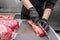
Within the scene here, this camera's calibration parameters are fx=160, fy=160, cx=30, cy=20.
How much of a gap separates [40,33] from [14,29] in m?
0.21

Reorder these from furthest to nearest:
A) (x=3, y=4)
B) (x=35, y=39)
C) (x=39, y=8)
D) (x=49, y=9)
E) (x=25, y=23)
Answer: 1. (x=3, y=4)
2. (x=39, y=8)
3. (x=49, y=9)
4. (x=25, y=23)
5. (x=35, y=39)

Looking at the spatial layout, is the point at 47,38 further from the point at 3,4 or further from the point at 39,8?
the point at 3,4

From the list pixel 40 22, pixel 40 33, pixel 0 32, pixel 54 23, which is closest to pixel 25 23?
pixel 40 22

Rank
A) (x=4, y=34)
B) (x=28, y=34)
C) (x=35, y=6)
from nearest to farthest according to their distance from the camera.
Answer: (x=4, y=34) < (x=28, y=34) < (x=35, y=6)

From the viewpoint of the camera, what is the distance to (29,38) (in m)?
1.15

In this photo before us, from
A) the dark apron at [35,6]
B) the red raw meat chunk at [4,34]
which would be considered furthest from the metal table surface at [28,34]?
the dark apron at [35,6]

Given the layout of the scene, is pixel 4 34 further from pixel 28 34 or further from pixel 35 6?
pixel 35 6

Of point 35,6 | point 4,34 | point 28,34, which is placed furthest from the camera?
point 35,6

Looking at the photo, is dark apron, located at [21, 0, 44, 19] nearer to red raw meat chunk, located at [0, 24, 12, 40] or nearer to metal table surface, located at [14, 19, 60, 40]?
metal table surface, located at [14, 19, 60, 40]

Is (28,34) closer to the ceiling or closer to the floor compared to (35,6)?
closer to the floor

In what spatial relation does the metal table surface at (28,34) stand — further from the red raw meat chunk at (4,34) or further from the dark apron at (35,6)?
the dark apron at (35,6)

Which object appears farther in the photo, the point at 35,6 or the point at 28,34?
the point at 35,6

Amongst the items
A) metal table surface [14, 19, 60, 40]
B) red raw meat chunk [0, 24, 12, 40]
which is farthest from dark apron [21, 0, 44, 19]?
red raw meat chunk [0, 24, 12, 40]

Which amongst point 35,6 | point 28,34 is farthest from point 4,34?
point 35,6
